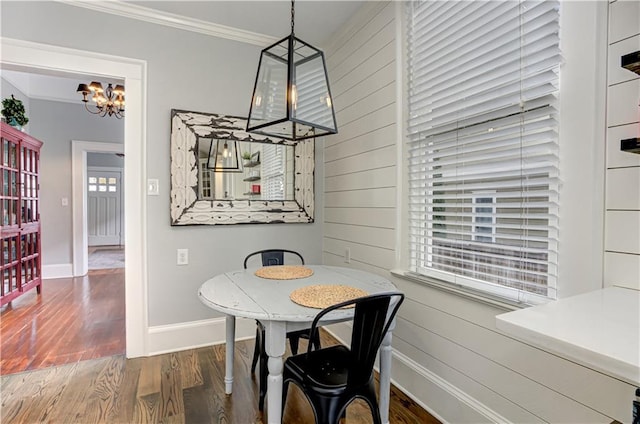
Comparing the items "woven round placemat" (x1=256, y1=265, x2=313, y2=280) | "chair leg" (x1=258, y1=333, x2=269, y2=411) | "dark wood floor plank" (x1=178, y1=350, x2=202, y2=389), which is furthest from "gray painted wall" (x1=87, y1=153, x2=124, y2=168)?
"chair leg" (x1=258, y1=333, x2=269, y2=411)

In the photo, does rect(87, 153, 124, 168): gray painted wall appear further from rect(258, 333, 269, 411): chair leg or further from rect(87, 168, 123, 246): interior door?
rect(258, 333, 269, 411): chair leg

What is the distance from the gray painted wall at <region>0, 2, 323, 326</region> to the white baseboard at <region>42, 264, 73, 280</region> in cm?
373

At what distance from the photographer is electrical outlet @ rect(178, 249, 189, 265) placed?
2763 mm

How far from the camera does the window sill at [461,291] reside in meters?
1.49

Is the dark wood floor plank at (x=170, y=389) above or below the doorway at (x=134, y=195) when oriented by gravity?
A: below

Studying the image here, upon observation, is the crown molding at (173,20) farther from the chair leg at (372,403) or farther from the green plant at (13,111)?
the chair leg at (372,403)

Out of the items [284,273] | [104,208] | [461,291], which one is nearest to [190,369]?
[284,273]

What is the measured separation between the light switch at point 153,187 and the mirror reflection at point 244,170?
1.03ft

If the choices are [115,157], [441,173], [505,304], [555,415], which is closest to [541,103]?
[441,173]

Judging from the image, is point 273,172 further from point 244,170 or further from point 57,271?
point 57,271

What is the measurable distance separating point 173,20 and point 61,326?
3.05m

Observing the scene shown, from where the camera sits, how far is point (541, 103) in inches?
55.0

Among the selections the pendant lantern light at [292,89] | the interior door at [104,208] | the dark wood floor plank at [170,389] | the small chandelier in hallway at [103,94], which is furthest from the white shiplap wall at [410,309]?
the interior door at [104,208]

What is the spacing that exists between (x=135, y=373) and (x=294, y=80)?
7.46 ft
